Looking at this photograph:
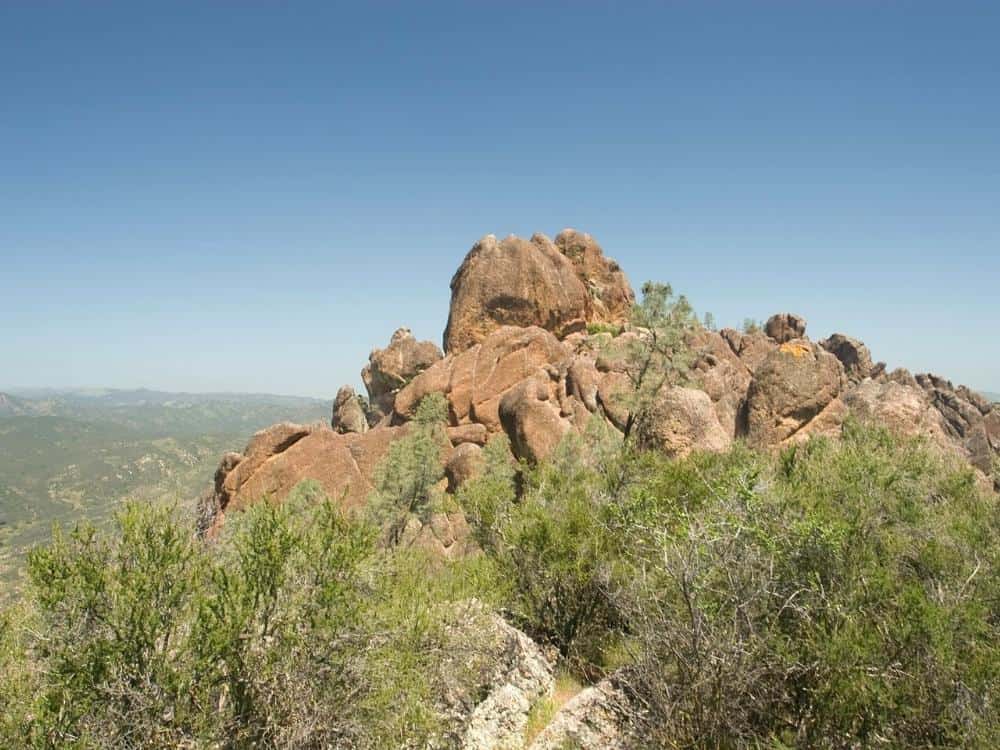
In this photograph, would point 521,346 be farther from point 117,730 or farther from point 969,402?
point 969,402

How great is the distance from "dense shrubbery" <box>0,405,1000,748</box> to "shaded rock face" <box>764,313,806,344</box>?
7893 cm

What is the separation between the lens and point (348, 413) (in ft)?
212

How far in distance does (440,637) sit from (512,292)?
153 feet

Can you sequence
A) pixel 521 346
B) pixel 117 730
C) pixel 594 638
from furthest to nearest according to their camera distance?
pixel 521 346, pixel 594 638, pixel 117 730

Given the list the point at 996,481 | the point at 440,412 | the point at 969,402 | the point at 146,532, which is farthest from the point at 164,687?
the point at 969,402

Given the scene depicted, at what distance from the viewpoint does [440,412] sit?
48.0 m

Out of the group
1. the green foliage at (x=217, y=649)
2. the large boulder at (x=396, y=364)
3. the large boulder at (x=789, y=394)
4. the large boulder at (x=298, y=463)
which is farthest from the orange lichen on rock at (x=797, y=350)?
the green foliage at (x=217, y=649)

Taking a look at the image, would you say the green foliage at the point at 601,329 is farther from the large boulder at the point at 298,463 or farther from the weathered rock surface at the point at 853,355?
the weathered rock surface at the point at 853,355

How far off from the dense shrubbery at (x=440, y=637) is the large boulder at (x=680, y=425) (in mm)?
19812

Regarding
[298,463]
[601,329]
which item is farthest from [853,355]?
[298,463]

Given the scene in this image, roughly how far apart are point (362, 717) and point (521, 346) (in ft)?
139

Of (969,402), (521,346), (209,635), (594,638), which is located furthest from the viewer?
(969,402)

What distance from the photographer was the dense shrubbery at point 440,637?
8.05 metres

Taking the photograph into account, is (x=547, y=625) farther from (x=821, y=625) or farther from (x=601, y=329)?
(x=601, y=329)
